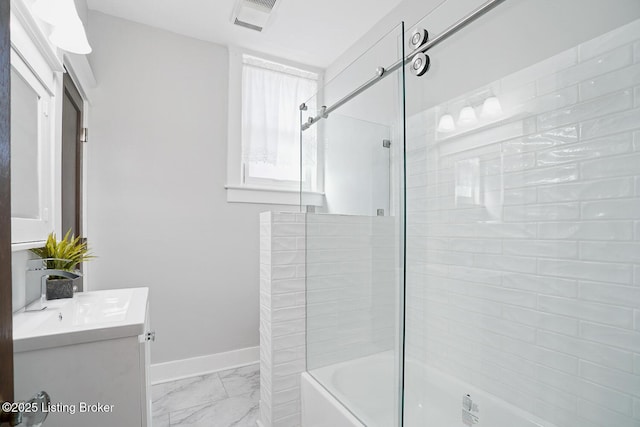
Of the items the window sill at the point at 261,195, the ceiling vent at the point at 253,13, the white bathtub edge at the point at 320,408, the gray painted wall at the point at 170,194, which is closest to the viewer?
the white bathtub edge at the point at 320,408

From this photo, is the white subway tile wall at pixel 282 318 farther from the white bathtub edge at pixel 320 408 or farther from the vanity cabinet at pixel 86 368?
the vanity cabinet at pixel 86 368

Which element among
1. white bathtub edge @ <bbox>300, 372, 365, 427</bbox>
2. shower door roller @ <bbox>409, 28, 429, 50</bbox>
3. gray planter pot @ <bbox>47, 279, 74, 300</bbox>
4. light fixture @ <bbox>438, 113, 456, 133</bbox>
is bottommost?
white bathtub edge @ <bbox>300, 372, 365, 427</bbox>

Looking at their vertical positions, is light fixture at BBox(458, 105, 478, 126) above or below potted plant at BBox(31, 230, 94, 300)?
above

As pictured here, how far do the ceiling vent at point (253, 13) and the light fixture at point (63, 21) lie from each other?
3.52 ft

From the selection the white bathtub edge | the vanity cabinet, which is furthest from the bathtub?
the vanity cabinet

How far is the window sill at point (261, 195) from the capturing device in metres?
2.50

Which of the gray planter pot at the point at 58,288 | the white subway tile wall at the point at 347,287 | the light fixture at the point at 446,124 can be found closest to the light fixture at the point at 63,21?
the gray planter pot at the point at 58,288

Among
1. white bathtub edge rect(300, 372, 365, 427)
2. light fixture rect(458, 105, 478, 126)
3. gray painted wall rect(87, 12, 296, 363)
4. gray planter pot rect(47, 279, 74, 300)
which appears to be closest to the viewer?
gray planter pot rect(47, 279, 74, 300)

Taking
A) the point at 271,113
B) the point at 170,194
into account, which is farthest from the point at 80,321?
the point at 271,113

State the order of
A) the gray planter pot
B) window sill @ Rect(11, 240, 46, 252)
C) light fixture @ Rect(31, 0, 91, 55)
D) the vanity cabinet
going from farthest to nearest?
1. the gray planter pot
2. light fixture @ Rect(31, 0, 91, 55)
3. window sill @ Rect(11, 240, 46, 252)
4. the vanity cabinet

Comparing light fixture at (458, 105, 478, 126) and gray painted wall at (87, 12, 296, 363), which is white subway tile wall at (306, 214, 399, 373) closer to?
light fixture at (458, 105, 478, 126)

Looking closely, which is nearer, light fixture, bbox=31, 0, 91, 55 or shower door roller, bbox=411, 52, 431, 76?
light fixture, bbox=31, 0, 91, 55

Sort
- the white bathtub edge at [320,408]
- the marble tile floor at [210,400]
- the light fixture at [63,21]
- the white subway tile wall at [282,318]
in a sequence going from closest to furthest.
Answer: the light fixture at [63,21], the white bathtub edge at [320,408], the white subway tile wall at [282,318], the marble tile floor at [210,400]

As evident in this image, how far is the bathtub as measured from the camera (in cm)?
131
